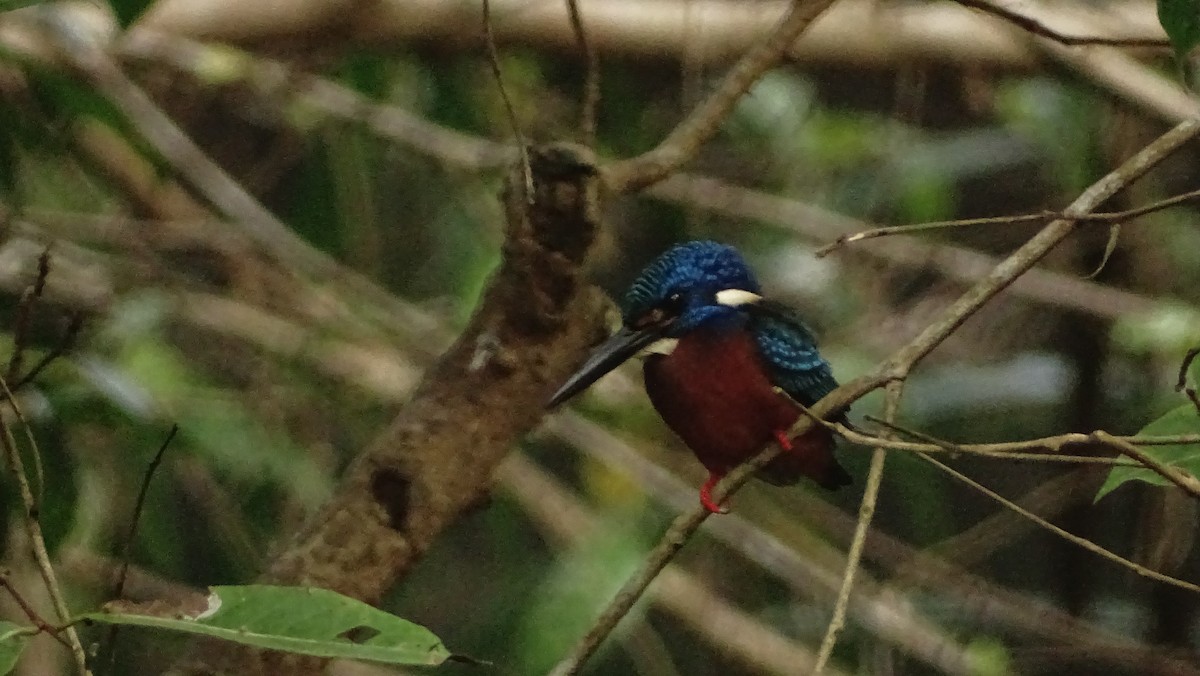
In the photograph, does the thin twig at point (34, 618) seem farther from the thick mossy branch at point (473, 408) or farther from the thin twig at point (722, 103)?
the thin twig at point (722, 103)

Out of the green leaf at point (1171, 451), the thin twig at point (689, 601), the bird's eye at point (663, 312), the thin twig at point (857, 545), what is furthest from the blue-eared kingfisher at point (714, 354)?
the thin twig at point (689, 601)

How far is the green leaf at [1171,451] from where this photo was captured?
2.50 feet

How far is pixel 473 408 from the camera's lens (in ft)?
3.27

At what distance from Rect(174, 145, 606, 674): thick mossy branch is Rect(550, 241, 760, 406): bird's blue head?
6 cm

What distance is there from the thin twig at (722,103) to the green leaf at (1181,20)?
43cm

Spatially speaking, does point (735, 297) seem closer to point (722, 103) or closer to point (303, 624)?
point (722, 103)

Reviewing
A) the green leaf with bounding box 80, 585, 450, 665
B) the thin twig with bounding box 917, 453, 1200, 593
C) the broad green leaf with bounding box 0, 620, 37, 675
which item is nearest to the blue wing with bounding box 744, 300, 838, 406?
the thin twig with bounding box 917, 453, 1200, 593

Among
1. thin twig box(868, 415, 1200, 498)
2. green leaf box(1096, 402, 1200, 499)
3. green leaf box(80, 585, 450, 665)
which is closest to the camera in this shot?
green leaf box(80, 585, 450, 665)

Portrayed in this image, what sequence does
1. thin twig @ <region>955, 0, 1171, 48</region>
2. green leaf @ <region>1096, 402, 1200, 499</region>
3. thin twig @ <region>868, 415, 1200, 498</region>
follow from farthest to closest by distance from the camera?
thin twig @ <region>955, 0, 1171, 48</region> → green leaf @ <region>1096, 402, 1200, 499</region> → thin twig @ <region>868, 415, 1200, 498</region>

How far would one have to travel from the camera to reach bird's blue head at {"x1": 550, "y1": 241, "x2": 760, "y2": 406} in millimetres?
915

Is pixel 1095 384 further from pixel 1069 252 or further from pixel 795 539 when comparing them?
pixel 795 539

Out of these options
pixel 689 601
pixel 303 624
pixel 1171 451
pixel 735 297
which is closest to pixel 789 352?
pixel 735 297

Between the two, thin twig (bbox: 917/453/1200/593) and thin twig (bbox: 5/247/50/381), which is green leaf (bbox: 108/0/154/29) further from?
thin twig (bbox: 917/453/1200/593)

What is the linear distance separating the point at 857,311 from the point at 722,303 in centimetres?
119
